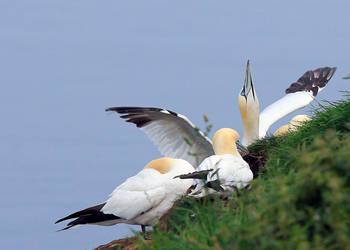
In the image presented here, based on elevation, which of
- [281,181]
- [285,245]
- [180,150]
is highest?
[180,150]

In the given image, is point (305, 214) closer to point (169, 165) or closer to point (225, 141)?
point (169, 165)

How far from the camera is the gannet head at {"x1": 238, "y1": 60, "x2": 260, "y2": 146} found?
14016 millimetres

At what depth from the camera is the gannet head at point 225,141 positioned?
1083 centimetres

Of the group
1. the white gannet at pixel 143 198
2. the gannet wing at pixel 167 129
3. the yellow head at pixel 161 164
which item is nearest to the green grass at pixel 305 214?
the white gannet at pixel 143 198

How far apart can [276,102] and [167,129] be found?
A: 17.9 feet

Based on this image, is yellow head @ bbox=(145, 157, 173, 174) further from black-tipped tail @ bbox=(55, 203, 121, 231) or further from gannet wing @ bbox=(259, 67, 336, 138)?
gannet wing @ bbox=(259, 67, 336, 138)

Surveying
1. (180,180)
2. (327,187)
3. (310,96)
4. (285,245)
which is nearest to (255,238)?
(285,245)

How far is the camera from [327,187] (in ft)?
16.1

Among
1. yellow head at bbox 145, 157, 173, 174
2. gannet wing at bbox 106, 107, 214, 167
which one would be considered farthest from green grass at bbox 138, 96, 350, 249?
gannet wing at bbox 106, 107, 214, 167

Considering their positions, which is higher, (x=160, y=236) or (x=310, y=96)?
(x=310, y=96)

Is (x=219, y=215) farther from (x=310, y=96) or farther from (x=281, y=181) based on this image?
(x=310, y=96)

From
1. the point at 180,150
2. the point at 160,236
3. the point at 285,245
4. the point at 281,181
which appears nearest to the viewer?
the point at 285,245

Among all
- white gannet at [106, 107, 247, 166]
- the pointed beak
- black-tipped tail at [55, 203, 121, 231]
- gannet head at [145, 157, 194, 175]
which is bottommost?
black-tipped tail at [55, 203, 121, 231]

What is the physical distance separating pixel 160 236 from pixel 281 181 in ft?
4.69
